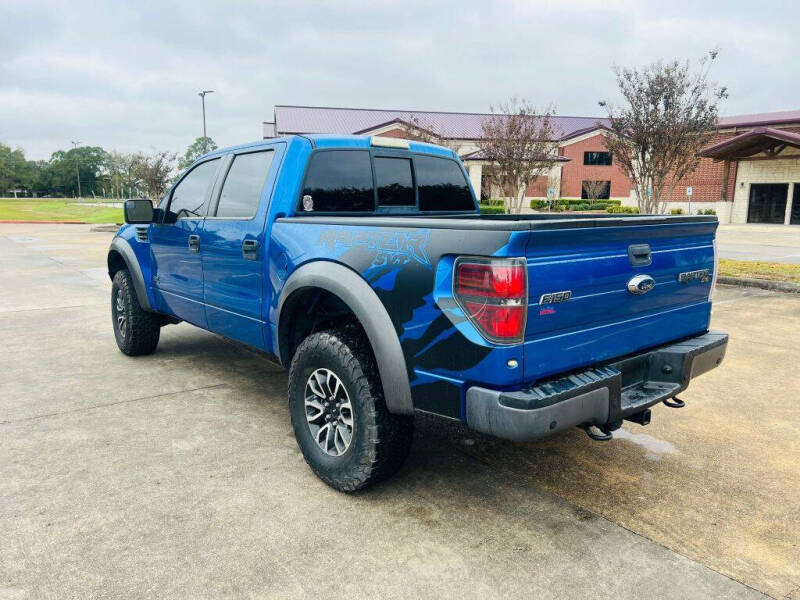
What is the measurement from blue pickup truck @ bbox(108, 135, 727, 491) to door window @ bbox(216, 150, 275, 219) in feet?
0.05

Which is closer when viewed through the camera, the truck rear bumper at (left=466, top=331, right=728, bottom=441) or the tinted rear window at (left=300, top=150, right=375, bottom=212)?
the truck rear bumper at (left=466, top=331, right=728, bottom=441)

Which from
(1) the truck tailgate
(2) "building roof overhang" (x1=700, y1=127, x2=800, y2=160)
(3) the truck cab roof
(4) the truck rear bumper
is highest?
(2) "building roof overhang" (x1=700, y1=127, x2=800, y2=160)

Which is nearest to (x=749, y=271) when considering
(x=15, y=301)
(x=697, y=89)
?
(x=697, y=89)

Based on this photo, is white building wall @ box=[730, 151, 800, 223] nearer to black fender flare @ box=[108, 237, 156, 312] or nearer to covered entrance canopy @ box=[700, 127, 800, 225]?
covered entrance canopy @ box=[700, 127, 800, 225]

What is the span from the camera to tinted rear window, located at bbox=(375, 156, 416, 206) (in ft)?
13.5

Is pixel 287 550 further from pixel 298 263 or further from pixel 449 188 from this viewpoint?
pixel 449 188

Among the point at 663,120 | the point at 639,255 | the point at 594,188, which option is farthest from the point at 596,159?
the point at 639,255

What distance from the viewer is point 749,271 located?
11.8 metres

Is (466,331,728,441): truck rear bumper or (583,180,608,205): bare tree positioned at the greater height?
(583,180,608,205): bare tree

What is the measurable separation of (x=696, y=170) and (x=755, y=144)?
3802mm

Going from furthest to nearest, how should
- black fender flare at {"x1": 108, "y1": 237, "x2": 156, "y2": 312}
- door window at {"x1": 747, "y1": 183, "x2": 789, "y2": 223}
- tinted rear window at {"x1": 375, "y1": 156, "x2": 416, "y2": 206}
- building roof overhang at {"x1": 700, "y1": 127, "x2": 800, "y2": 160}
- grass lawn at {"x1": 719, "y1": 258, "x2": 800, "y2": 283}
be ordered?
door window at {"x1": 747, "y1": 183, "x2": 789, "y2": 223}, building roof overhang at {"x1": 700, "y1": 127, "x2": 800, "y2": 160}, grass lawn at {"x1": 719, "y1": 258, "x2": 800, "y2": 283}, black fender flare at {"x1": 108, "y1": 237, "x2": 156, "y2": 312}, tinted rear window at {"x1": 375, "y1": 156, "x2": 416, "y2": 206}

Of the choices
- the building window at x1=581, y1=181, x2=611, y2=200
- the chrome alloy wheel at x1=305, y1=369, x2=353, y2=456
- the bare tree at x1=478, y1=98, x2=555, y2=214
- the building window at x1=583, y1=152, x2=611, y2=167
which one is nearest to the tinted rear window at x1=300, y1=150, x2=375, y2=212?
the chrome alloy wheel at x1=305, y1=369, x2=353, y2=456

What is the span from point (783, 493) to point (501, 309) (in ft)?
6.69

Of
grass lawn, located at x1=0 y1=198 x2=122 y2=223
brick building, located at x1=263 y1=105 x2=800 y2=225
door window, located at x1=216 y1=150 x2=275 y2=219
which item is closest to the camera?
door window, located at x1=216 y1=150 x2=275 y2=219
